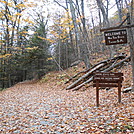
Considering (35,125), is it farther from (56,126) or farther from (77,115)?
(77,115)

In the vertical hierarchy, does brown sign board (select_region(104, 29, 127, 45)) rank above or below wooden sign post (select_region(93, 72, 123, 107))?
above

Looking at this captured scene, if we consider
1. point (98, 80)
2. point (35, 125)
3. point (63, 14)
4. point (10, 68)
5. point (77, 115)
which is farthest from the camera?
point (10, 68)

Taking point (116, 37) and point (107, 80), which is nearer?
point (107, 80)

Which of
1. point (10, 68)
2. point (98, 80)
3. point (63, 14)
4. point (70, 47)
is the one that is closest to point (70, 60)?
point (70, 47)

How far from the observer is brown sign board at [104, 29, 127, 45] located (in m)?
6.04

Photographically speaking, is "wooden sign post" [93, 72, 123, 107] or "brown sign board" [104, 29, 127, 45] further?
"brown sign board" [104, 29, 127, 45]

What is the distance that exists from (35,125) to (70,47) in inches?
722

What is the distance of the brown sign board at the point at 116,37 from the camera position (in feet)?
19.8

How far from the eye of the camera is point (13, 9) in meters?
21.0

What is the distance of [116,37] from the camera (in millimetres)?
6113

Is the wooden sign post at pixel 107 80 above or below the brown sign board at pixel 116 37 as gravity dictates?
below

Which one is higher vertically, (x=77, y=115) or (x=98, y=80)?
(x=98, y=80)

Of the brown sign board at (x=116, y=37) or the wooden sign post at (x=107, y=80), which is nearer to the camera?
the wooden sign post at (x=107, y=80)

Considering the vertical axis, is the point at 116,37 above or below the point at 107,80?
above
